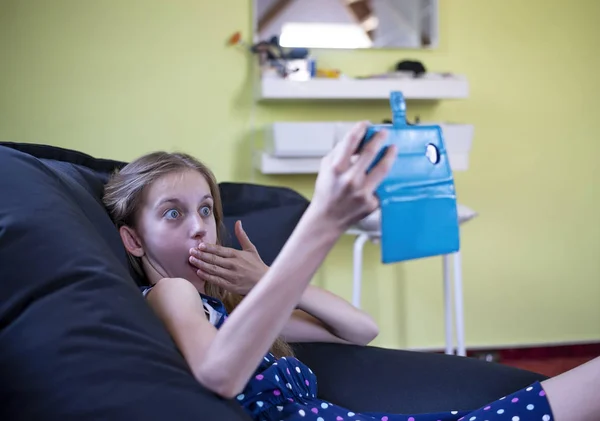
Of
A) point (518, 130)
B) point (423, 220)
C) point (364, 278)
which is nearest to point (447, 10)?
point (518, 130)

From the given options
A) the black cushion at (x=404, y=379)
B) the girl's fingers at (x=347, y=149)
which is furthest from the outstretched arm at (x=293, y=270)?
the black cushion at (x=404, y=379)

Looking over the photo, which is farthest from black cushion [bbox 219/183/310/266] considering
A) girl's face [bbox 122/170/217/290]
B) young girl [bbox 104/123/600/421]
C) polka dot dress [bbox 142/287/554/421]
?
polka dot dress [bbox 142/287/554/421]

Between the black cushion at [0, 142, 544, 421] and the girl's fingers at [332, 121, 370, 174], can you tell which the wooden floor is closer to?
the black cushion at [0, 142, 544, 421]

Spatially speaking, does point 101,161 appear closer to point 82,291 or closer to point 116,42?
point 82,291

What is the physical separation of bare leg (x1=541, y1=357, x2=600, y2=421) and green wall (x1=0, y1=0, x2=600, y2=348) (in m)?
1.54

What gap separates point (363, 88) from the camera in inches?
92.2

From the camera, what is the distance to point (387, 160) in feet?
2.25

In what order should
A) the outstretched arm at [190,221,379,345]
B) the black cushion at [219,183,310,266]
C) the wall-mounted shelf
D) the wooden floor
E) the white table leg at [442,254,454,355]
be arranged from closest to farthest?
the outstretched arm at [190,221,379,345] → the black cushion at [219,183,310,266] → the wall-mounted shelf → the white table leg at [442,254,454,355] → the wooden floor

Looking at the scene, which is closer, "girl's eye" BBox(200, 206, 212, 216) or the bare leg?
the bare leg

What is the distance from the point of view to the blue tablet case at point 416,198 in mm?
731

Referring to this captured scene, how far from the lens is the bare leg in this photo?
40.3 inches

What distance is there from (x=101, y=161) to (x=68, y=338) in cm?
66

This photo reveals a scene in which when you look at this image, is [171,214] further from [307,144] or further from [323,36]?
[323,36]

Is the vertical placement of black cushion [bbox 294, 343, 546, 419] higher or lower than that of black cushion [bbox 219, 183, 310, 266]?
lower
